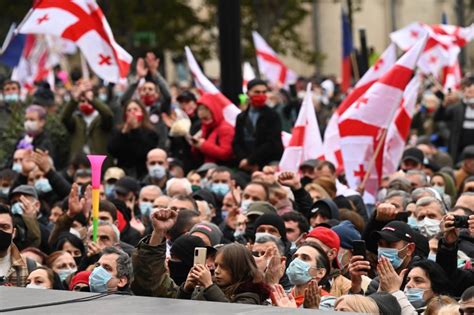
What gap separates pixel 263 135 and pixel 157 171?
109cm

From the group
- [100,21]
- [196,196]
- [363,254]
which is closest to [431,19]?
[100,21]

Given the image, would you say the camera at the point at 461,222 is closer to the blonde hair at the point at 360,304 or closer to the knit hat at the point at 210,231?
the knit hat at the point at 210,231

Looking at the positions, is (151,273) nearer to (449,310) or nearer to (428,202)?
(449,310)

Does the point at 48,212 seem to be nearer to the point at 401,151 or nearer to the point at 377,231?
the point at 401,151

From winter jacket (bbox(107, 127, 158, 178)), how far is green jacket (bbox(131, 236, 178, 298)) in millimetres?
7929

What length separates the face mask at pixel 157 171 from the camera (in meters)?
15.9

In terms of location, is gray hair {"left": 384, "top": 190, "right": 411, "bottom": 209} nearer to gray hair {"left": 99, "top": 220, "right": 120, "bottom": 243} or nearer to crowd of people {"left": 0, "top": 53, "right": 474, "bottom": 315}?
crowd of people {"left": 0, "top": 53, "right": 474, "bottom": 315}

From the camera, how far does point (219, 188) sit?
49.2ft

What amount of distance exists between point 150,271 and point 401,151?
737 cm

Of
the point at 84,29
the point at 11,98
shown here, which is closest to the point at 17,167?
the point at 84,29

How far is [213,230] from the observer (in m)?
10.7

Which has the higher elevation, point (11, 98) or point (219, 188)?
point (11, 98)

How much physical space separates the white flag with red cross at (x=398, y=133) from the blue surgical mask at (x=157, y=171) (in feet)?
6.98

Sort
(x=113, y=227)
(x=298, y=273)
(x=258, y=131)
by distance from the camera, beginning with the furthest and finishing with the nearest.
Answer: (x=258, y=131) → (x=113, y=227) → (x=298, y=273)
